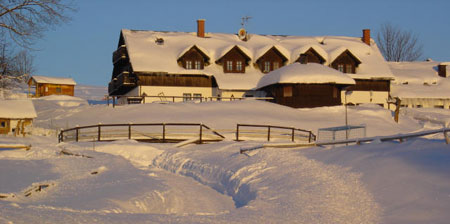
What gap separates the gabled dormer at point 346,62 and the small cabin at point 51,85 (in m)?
37.5

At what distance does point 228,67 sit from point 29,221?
43211mm

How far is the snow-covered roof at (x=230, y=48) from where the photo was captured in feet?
163

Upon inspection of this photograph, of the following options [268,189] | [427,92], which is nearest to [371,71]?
[427,92]

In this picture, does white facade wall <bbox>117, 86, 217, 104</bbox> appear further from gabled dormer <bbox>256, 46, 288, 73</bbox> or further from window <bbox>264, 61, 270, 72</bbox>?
window <bbox>264, 61, 270, 72</bbox>

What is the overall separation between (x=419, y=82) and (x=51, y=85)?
154ft

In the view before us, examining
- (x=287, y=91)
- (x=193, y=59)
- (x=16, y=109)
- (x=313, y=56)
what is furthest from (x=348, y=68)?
(x=16, y=109)

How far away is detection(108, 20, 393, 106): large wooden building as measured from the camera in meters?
49.2

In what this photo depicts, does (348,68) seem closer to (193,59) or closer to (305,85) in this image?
(305,85)

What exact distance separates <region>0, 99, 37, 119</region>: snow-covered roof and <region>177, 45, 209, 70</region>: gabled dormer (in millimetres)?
14816

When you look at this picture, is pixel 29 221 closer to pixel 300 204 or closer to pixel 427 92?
pixel 300 204

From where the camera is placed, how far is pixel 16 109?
41250 millimetres

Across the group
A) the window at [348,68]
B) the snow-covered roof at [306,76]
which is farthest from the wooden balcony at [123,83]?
the window at [348,68]

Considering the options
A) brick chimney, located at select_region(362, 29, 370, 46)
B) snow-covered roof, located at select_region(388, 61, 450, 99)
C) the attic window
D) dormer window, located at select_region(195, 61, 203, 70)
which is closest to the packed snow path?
dormer window, located at select_region(195, 61, 203, 70)

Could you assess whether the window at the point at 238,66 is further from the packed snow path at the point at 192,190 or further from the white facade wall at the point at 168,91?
the packed snow path at the point at 192,190
